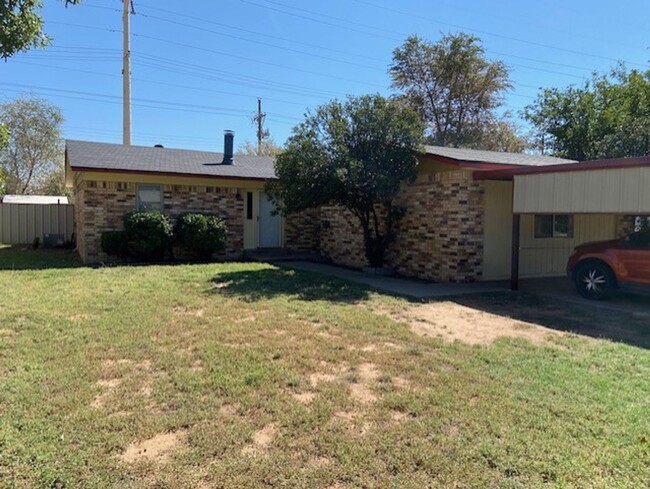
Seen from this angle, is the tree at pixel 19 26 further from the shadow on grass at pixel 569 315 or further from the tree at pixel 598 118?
the tree at pixel 598 118

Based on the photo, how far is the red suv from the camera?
8008 mm

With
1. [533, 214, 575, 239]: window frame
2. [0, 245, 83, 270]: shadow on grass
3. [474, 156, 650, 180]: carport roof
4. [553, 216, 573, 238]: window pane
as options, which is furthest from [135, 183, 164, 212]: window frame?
[553, 216, 573, 238]: window pane

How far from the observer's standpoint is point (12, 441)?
3.08m

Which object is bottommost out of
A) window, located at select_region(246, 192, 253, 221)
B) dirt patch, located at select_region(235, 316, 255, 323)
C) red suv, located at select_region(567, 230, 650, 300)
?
dirt patch, located at select_region(235, 316, 255, 323)

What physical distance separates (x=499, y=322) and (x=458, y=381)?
9.14ft

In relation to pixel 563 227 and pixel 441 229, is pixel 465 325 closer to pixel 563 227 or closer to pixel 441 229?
pixel 441 229

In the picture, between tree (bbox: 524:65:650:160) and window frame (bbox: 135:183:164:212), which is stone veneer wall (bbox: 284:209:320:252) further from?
tree (bbox: 524:65:650:160)

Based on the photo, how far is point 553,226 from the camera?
455 inches

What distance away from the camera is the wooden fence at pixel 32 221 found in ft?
60.5

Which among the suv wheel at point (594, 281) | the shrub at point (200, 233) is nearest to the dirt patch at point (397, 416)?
the suv wheel at point (594, 281)

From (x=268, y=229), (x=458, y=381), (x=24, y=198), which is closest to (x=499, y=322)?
(x=458, y=381)

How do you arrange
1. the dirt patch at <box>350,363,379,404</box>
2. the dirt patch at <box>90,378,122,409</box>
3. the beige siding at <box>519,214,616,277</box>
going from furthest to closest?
the beige siding at <box>519,214,616,277</box>
the dirt patch at <box>350,363,379,404</box>
the dirt patch at <box>90,378,122,409</box>

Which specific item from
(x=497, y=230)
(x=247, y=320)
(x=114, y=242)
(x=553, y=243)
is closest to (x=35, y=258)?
(x=114, y=242)

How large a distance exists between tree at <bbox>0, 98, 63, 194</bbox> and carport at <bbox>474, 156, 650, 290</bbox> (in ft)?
105
